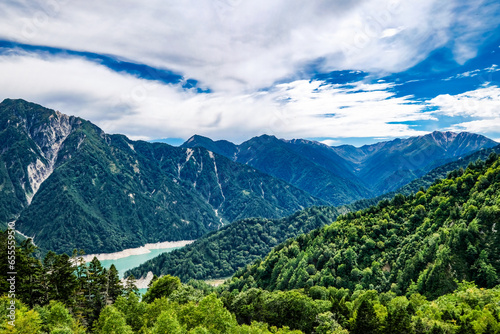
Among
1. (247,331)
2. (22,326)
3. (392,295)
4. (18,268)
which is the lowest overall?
(392,295)

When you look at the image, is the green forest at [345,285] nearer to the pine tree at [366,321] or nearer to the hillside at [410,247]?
the pine tree at [366,321]

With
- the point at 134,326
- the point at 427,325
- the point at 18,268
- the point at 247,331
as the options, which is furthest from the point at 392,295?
the point at 18,268

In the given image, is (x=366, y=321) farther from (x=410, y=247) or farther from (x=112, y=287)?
(x=112, y=287)

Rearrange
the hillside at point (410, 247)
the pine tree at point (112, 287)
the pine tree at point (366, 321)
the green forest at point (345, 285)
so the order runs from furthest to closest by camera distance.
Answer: the hillside at point (410, 247) < the pine tree at point (112, 287) < the pine tree at point (366, 321) < the green forest at point (345, 285)

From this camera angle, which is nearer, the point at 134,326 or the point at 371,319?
the point at 134,326

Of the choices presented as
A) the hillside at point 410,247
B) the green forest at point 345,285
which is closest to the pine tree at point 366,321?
the green forest at point 345,285

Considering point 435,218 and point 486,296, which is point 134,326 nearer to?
point 486,296
